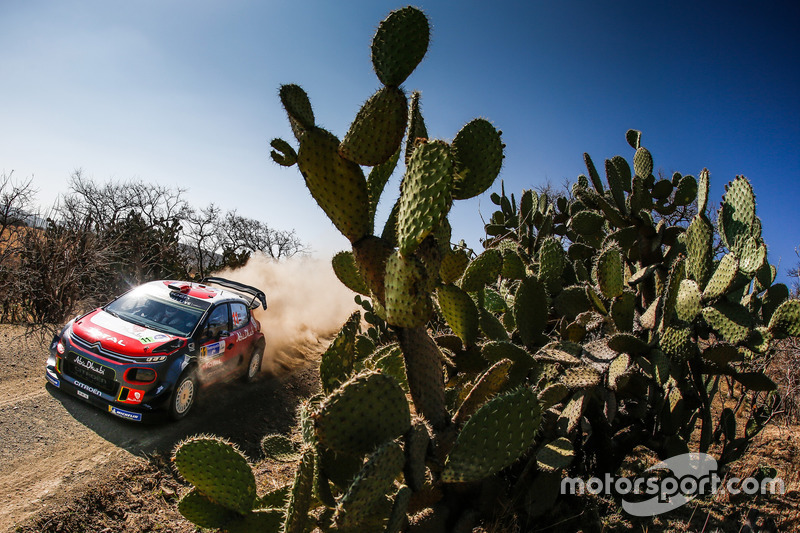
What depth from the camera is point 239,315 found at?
290 inches

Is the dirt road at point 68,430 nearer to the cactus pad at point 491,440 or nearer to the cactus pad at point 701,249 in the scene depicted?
the cactus pad at point 491,440

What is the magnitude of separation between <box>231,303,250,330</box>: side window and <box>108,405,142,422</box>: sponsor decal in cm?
217

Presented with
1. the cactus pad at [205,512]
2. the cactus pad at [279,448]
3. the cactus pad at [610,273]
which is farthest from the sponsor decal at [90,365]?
the cactus pad at [610,273]

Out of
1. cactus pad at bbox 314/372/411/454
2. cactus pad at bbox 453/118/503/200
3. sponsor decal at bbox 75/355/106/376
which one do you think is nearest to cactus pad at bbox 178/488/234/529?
cactus pad at bbox 314/372/411/454

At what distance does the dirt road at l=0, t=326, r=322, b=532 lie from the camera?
3895 millimetres

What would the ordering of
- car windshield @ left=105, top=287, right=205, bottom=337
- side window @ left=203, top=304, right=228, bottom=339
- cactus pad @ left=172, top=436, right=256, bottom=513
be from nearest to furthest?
cactus pad @ left=172, top=436, right=256, bottom=513 < car windshield @ left=105, top=287, right=205, bottom=337 < side window @ left=203, top=304, right=228, bottom=339

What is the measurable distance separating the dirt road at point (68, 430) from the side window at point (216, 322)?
82cm

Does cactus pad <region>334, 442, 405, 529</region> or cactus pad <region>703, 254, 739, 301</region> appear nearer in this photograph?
cactus pad <region>334, 442, 405, 529</region>

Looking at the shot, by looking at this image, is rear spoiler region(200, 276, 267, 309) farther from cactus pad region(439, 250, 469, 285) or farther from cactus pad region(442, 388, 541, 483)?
cactus pad region(442, 388, 541, 483)

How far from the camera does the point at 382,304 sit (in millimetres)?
2180

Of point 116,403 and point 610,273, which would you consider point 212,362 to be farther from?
point 610,273

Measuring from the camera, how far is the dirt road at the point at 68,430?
389 centimetres

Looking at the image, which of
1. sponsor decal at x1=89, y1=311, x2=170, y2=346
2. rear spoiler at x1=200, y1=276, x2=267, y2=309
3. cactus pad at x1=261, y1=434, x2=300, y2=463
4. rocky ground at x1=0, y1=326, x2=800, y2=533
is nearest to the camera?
cactus pad at x1=261, y1=434, x2=300, y2=463

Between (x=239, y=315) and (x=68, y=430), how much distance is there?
2850 mm
